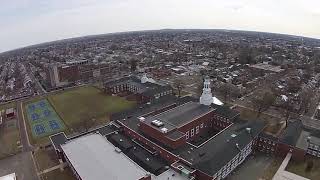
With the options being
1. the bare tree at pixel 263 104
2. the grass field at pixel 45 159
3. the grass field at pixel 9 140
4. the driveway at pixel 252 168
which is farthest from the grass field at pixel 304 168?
the grass field at pixel 9 140

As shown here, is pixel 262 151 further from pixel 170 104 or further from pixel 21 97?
pixel 21 97

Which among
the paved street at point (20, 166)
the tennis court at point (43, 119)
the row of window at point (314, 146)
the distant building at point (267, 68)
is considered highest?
the distant building at point (267, 68)

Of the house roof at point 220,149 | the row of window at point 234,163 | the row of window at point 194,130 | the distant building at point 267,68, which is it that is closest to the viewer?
the house roof at point 220,149

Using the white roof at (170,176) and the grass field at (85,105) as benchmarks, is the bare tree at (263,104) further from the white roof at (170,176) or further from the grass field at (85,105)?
the grass field at (85,105)

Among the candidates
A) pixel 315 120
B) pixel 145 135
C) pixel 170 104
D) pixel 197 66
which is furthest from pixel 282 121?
pixel 197 66

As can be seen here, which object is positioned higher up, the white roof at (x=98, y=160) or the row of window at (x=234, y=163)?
the white roof at (x=98, y=160)

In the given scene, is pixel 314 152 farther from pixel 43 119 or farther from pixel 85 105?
pixel 43 119

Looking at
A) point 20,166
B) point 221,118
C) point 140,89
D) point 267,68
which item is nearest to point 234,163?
point 221,118
